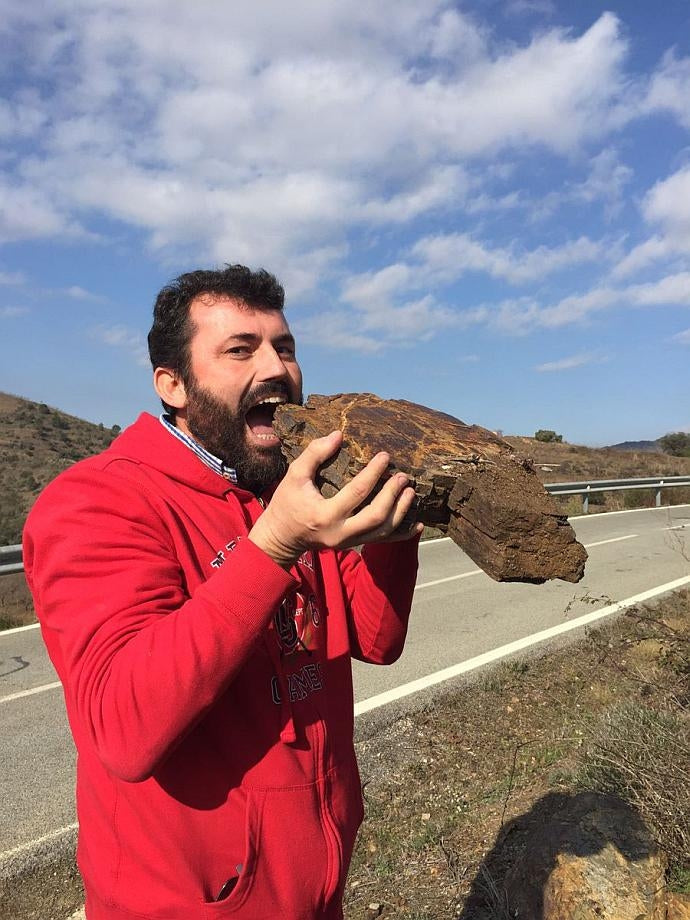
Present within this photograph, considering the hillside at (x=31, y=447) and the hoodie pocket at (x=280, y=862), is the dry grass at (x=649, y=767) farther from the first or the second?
the hillside at (x=31, y=447)

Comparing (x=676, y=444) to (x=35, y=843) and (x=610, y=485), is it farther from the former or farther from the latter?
(x=35, y=843)

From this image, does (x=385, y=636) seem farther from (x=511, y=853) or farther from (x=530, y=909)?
(x=511, y=853)

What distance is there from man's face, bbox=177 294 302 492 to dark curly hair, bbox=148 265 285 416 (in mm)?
29

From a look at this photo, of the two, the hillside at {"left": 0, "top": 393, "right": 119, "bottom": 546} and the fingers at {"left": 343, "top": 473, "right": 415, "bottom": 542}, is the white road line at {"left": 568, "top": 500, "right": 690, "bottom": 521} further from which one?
the fingers at {"left": 343, "top": 473, "right": 415, "bottom": 542}

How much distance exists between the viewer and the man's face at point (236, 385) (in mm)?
1830

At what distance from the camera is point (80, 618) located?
52.0 inches

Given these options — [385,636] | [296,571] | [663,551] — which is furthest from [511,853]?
[663,551]

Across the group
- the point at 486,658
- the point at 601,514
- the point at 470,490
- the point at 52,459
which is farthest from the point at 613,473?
the point at 470,490

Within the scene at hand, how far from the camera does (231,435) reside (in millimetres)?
1831

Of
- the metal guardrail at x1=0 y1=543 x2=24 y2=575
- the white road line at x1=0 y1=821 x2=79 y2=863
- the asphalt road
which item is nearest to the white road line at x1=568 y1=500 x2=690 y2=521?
the asphalt road

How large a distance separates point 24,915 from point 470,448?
10.2ft

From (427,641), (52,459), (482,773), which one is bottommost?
(482,773)

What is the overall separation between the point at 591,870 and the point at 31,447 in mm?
38356

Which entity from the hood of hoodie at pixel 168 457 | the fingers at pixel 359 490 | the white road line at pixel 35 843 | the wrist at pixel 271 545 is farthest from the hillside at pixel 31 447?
the fingers at pixel 359 490
